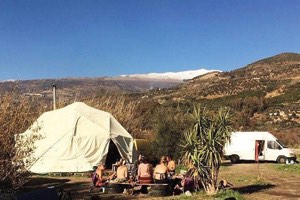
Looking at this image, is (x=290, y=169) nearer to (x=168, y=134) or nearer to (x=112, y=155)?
(x=168, y=134)

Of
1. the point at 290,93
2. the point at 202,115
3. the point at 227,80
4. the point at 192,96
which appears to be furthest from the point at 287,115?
the point at 202,115

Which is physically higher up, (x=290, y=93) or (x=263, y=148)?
(x=290, y=93)

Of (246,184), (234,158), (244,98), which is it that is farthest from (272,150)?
(244,98)

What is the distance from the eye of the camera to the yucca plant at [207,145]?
46.9 ft

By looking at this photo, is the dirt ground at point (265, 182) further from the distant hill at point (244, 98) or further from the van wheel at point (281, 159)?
the distant hill at point (244, 98)

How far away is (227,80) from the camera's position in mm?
85375

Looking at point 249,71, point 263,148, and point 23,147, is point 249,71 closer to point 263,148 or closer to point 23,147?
point 263,148

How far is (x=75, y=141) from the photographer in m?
24.2

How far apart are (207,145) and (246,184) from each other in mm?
4157

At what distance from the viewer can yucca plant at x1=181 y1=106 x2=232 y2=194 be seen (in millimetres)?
14281

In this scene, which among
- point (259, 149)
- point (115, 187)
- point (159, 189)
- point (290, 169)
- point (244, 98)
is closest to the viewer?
point (159, 189)

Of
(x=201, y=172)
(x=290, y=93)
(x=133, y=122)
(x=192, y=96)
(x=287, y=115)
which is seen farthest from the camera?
(x=192, y=96)

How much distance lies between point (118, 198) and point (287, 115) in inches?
1724

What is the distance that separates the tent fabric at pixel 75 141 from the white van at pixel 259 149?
678 centimetres
